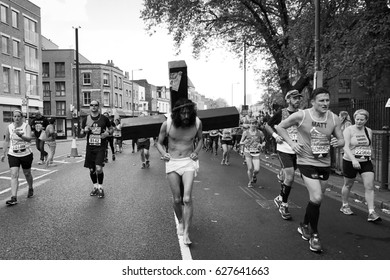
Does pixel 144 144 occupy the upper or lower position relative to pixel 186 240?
upper

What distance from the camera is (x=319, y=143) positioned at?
13.2 feet

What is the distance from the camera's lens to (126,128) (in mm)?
4465

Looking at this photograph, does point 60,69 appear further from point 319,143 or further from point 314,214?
point 314,214

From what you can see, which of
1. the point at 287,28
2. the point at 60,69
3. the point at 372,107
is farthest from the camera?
the point at 60,69

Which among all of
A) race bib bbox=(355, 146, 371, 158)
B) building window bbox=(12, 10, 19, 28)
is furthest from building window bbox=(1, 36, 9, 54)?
race bib bbox=(355, 146, 371, 158)

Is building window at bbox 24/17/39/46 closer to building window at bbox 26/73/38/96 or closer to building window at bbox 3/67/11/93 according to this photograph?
building window at bbox 26/73/38/96

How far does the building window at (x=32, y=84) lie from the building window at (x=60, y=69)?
1320cm

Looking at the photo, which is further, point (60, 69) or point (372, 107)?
point (60, 69)

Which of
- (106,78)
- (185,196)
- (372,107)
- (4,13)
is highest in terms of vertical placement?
(4,13)

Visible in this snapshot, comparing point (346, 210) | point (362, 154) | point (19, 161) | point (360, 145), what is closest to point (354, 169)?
point (362, 154)

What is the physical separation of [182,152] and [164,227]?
128cm

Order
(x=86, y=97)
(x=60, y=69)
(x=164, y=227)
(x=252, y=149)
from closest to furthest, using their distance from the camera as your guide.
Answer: (x=164, y=227) < (x=252, y=149) < (x=60, y=69) < (x=86, y=97)

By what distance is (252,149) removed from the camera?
8.09m

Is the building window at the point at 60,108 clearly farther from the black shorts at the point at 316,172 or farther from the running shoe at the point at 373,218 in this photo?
the black shorts at the point at 316,172
